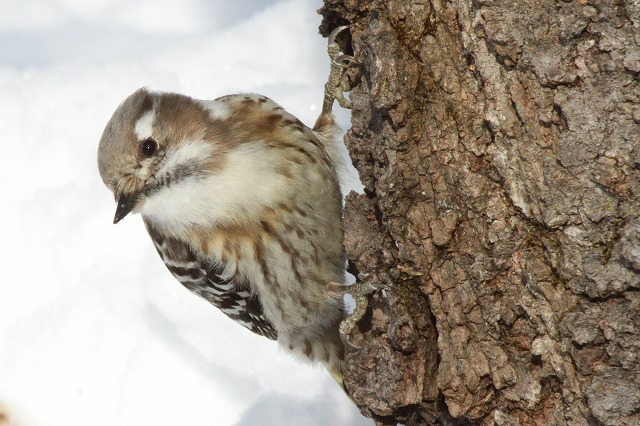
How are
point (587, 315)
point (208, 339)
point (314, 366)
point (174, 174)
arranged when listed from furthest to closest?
point (208, 339)
point (314, 366)
point (174, 174)
point (587, 315)

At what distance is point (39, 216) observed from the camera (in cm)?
461

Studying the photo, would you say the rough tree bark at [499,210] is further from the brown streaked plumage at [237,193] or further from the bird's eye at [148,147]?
the bird's eye at [148,147]

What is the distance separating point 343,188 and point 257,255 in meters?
0.53

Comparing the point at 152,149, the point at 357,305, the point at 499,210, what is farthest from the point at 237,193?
the point at 499,210

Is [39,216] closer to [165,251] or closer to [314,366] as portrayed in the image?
[165,251]

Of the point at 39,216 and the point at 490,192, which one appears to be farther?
the point at 39,216

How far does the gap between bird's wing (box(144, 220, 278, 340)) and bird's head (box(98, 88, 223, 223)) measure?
0.42 m

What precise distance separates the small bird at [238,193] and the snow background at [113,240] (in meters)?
0.85

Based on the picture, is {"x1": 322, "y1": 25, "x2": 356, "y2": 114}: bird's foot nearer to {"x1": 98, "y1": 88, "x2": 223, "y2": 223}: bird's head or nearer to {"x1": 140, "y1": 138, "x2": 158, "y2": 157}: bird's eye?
{"x1": 98, "y1": 88, "x2": 223, "y2": 223}: bird's head

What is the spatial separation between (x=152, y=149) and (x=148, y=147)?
0.06 feet

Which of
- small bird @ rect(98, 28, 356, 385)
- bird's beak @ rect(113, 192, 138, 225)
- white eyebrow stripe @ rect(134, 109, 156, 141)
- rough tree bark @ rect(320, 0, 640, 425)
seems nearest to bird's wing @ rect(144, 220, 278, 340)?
small bird @ rect(98, 28, 356, 385)

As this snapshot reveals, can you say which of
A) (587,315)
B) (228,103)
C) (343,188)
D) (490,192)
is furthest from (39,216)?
(587,315)

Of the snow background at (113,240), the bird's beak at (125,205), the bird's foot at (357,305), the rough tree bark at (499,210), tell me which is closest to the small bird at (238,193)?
the bird's beak at (125,205)

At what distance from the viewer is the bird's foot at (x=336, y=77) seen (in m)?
3.22
